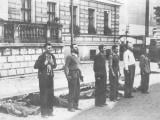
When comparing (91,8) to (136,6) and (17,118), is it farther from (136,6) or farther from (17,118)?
(17,118)

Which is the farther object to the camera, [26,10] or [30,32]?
[26,10]

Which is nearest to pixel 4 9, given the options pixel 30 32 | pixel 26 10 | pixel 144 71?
pixel 26 10

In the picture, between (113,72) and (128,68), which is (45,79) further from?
(128,68)

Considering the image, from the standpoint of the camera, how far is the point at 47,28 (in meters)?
17.4

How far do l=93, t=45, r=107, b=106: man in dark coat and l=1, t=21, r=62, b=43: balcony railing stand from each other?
23.3ft

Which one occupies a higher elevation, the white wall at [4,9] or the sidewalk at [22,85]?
the white wall at [4,9]

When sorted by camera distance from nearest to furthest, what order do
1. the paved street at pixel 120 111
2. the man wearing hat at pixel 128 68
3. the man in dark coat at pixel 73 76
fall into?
the paved street at pixel 120 111, the man in dark coat at pixel 73 76, the man wearing hat at pixel 128 68

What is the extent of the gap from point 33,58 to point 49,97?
868 cm

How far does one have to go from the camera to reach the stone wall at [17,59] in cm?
1508

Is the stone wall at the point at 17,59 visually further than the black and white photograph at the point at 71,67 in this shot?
Yes

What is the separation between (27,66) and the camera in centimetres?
1631

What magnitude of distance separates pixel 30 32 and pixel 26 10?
4181 mm

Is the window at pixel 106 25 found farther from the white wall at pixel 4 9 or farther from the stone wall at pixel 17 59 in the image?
the stone wall at pixel 17 59

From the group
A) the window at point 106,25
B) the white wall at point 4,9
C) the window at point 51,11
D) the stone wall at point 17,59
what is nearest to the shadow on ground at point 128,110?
the stone wall at point 17,59
